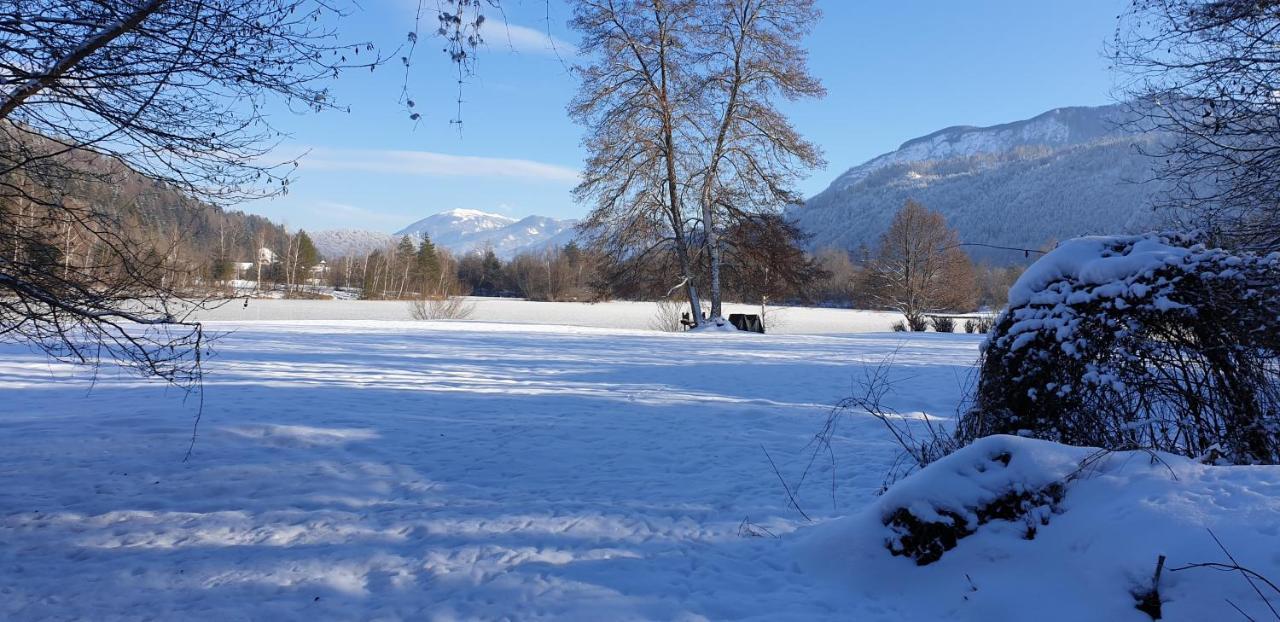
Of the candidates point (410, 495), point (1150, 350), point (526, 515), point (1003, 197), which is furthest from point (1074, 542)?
point (1003, 197)

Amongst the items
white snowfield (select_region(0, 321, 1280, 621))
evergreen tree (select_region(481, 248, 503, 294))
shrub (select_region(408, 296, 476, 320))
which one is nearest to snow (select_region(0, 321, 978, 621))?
white snowfield (select_region(0, 321, 1280, 621))

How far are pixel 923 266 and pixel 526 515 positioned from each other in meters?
33.3

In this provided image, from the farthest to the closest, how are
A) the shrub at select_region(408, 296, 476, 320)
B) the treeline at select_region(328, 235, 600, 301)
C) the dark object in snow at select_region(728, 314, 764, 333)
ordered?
the treeline at select_region(328, 235, 600, 301), the shrub at select_region(408, 296, 476, 320), the dark object in snow at select_region(728, 314, 764, 333)

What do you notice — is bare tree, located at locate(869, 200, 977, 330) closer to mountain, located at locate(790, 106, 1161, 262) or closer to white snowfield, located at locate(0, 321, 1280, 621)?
white snowfield, located at locate(0, 321, 1280, 621)

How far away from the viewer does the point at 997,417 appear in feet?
14.0

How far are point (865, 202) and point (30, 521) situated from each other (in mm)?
181774

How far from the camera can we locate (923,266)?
3306 cm

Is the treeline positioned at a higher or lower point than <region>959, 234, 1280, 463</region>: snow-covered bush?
higher

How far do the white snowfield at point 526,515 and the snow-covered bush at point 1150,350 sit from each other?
1.02m

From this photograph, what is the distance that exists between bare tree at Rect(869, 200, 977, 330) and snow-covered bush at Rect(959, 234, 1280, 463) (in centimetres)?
3031

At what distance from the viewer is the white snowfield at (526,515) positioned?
2.61m

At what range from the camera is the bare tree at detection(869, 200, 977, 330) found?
3291 cm

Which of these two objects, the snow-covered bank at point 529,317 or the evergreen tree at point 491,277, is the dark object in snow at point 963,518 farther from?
the evergreen tree at point 491,277

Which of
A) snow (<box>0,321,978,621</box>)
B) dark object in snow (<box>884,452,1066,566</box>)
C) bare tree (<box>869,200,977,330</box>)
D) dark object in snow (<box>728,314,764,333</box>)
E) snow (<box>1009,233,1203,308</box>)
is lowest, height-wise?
snow (<box>0,321,978,621</box>)
